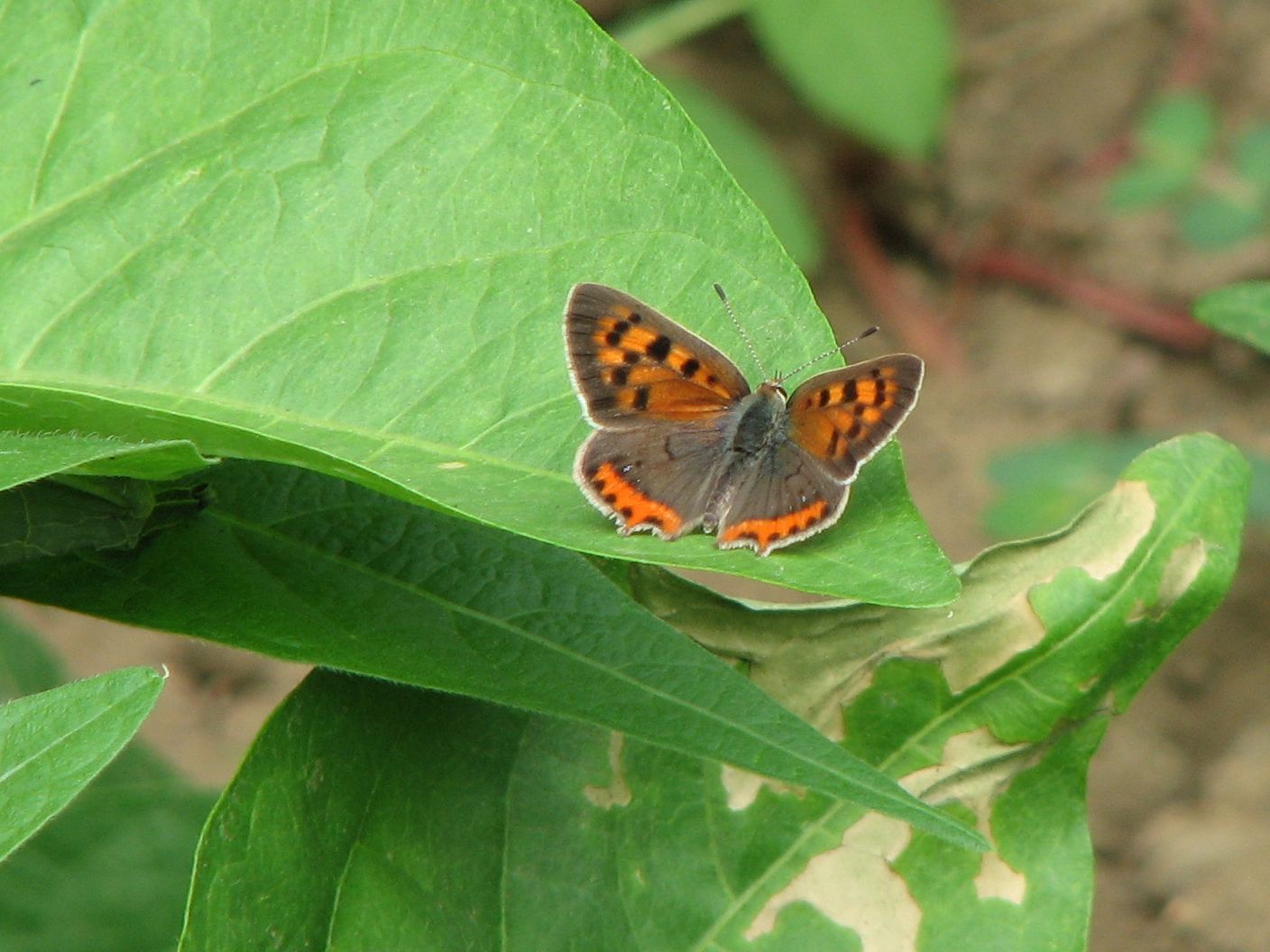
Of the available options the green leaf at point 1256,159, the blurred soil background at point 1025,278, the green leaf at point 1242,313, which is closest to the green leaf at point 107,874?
the green leaf at point 1242,313

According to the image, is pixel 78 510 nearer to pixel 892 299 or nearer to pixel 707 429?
pixel 707 429

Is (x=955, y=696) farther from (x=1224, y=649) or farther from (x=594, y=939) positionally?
(x=1224, y=649)

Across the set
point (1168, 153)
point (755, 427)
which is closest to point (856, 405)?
point (755, 427)

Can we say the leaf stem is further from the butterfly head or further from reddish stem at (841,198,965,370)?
the butterfly head

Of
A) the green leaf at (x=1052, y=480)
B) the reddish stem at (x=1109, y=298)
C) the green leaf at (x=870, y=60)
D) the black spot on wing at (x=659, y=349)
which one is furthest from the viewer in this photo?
the reddish stem at (x=1109, y=298)

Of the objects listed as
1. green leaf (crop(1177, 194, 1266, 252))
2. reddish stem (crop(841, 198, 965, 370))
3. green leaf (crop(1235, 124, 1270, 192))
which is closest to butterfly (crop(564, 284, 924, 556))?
green leaf (crop(1177, 194, 1266, 252))

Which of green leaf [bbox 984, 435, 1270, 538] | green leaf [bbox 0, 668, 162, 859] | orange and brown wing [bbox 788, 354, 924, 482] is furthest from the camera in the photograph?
green leaf [bbox 984, 435, 1270, 538]

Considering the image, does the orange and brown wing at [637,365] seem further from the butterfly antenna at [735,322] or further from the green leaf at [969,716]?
the green leaf at [969,716]
